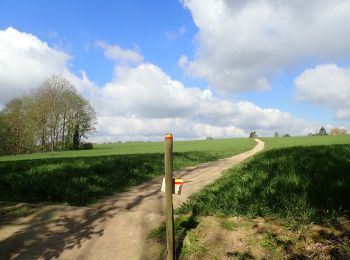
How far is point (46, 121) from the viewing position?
64.8 meters

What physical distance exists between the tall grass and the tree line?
5970 cm

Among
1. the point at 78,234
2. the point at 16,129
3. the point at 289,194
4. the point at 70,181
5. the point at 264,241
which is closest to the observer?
the point at 264,241

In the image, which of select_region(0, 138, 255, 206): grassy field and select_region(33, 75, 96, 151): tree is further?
select_region(33, 75, 96, 151): tree

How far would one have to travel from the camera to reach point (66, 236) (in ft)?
24.9

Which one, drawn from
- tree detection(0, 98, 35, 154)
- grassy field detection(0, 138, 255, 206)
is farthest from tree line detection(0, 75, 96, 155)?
grassy field detection(0, 138, 255, 206)

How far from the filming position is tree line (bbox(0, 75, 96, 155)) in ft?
210

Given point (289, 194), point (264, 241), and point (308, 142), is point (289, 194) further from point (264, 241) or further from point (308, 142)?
point (308, 142)

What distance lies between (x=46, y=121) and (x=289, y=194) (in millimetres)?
62905

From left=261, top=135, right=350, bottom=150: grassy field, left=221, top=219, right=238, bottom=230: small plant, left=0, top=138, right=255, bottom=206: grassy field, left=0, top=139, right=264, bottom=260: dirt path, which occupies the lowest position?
left=0, top=139, right=264, bottom=260: dirt path

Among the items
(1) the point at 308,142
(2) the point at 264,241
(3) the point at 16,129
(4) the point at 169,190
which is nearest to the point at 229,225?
(2) the point at 264,241

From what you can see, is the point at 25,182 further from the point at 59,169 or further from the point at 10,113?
the point at 10,113

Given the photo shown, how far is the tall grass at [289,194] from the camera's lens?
679 cm

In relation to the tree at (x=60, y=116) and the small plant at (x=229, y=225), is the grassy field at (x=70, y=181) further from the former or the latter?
the tree at (x=60, y=116)

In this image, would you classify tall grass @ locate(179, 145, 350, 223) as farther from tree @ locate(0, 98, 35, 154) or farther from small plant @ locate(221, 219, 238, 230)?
tree @ locate(0, 98, 35, 154)
